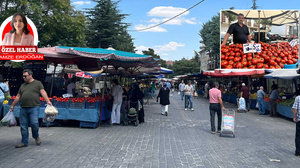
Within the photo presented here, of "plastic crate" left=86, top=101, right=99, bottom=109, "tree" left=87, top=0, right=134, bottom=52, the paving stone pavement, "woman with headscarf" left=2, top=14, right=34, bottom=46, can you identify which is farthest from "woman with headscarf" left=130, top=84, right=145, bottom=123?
"tree" left=87, top=0, right=134, bottom=52

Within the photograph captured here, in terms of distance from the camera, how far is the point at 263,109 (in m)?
15.7

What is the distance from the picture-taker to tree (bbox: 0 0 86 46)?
20453mm

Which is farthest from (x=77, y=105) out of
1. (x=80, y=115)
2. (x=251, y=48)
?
(x=251, y=48)

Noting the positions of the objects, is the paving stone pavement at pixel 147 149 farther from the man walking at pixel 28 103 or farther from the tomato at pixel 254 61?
the tomato at pixel 254 61

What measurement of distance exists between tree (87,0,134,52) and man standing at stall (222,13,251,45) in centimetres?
2808

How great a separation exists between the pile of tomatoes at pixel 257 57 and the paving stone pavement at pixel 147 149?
2304mm

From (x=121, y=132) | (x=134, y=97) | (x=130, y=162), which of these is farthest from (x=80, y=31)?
(x=130, y=162)

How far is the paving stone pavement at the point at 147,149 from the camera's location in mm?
5570

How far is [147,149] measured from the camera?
6.72m

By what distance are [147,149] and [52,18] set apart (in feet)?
62.3

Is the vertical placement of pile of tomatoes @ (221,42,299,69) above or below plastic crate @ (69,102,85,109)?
above

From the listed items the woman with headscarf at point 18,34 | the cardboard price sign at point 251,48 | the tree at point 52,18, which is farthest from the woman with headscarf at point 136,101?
the tree at point 52,18

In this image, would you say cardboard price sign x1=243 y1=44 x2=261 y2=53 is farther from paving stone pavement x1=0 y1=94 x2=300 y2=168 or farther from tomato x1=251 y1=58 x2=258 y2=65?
paving stone pavement x1=0 y1=94 x2=300 y2=168

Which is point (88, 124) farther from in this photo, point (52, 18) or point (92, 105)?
point (52, 18)
